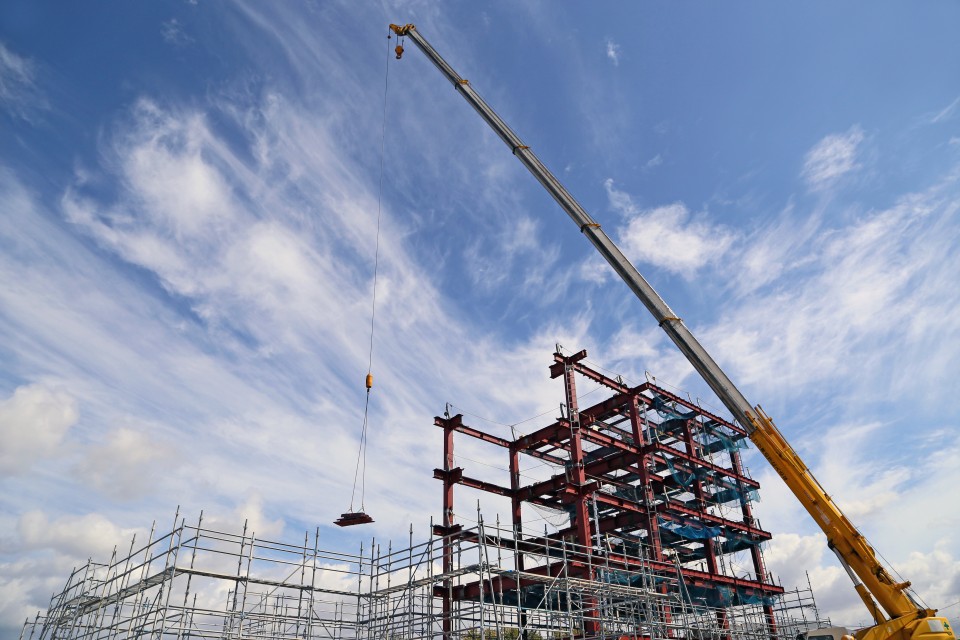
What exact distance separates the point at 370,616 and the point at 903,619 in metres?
15.6

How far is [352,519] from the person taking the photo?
58.2 ft

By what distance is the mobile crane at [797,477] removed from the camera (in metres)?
14.4

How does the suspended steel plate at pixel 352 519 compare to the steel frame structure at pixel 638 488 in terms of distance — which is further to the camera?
the steel frame structure at pixel 638 488

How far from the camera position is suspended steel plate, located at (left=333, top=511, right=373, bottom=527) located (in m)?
17.6

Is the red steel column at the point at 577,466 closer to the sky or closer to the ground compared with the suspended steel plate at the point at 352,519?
closer to the sky

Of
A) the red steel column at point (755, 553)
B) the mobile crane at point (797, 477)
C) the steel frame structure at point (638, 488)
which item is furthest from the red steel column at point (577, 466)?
the red steel column at point (755, 553)

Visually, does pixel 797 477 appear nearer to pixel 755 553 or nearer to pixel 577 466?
pixel 577 466

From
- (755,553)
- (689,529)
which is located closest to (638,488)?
(689,529)

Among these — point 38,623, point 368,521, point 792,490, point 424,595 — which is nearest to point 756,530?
point 792,490

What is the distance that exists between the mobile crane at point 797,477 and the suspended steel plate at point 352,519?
10694 mm

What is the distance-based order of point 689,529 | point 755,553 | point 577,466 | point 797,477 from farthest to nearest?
point 755,553 < point 689,529 < point 577,466 < point 797,477

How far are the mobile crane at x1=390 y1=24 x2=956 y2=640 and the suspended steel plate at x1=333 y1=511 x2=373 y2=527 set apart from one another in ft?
35.1

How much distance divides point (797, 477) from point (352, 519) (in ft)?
40.4

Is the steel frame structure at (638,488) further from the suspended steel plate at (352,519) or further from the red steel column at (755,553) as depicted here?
the suspended steel plate at (352,519)
